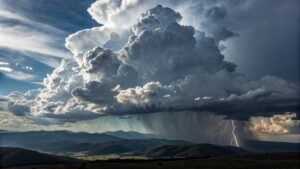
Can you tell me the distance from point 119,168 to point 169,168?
21201 millimetres

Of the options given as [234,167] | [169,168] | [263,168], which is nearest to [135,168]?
[169,168]

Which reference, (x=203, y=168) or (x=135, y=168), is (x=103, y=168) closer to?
(x=135, y=168)

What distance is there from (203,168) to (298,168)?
34820 mm

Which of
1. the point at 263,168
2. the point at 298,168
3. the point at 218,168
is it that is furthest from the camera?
the point at 218,168

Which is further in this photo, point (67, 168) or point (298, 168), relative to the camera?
point (67, 168)

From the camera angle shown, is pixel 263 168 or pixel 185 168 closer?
pixel 263 168

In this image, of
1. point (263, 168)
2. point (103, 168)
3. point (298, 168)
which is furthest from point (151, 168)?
point (298, 168)

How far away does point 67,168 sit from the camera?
162m

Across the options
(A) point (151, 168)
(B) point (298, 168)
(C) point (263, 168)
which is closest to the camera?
(B) point (298, 168)

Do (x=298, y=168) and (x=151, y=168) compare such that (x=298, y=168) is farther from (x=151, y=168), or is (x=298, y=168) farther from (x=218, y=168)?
(x=151, y=168)

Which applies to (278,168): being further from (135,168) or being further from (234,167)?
(135,168)

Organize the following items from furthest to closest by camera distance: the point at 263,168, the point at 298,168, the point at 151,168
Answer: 1. the point at 151,168
2. the point at 263,168
3. the point at 298,168

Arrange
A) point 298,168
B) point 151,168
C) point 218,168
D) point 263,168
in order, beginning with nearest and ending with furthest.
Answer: point 298,168, point 263,168, point 218,168, point 151,168

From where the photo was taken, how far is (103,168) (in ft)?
519
